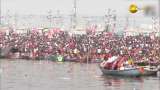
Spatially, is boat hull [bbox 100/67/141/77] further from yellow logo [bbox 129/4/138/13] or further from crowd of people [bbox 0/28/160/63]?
yellow logo [bbox 129/4/138/13]

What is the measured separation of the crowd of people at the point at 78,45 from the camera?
86.7 metres

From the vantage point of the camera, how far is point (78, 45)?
97250 mm

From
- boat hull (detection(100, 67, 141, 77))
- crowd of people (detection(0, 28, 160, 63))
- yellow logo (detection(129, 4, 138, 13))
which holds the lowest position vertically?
boat hull (detection(100, 67, 141, 77))

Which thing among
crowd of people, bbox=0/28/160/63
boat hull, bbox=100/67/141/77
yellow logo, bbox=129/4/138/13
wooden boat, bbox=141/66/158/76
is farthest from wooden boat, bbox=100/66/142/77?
yellow logo, bbox=129/4/138/13

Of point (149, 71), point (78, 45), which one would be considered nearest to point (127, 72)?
point (149, 71)

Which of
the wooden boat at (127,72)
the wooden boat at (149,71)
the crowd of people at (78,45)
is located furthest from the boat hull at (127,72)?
the crowd of people at (78,45)

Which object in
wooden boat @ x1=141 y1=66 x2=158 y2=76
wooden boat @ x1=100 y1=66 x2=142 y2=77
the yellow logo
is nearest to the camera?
the yellow logo

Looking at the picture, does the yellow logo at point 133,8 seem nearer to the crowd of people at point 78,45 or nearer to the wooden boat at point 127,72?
the wooden boat at point 127,72

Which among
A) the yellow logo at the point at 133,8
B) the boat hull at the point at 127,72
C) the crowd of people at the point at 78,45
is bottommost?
the boat hull at the point at 127,72

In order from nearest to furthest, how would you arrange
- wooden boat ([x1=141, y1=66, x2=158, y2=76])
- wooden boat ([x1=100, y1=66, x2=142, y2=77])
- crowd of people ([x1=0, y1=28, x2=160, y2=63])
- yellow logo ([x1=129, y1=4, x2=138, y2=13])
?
yellow logo ([x1=129, y1=4, x2=138, y2=13]), wooden boat ([x1=100, y1=66, x2=142, y2=77]), wooden boat ([x1=141, y1=66, x2=158, y2=76]), crowd of people ([x1=0, y1=28, x2=160, y2=63])

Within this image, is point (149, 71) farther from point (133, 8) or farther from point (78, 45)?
point (133, 8)

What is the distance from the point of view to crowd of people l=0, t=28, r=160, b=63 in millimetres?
86688

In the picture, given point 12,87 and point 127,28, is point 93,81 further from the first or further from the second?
point 127,28

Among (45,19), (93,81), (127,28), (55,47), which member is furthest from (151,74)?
(45,19)
